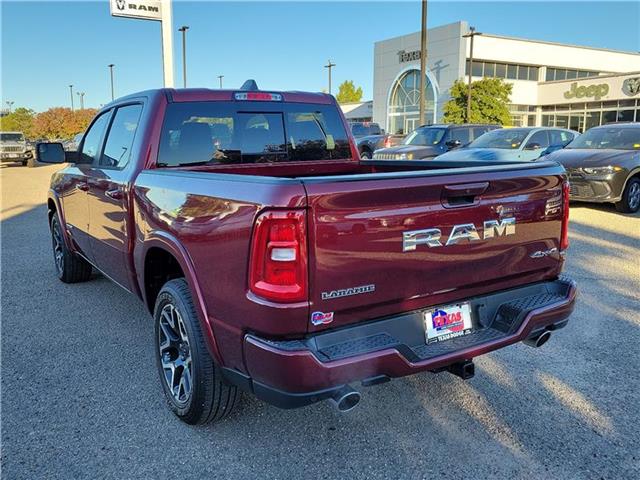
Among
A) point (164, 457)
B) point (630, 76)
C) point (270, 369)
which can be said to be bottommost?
point (164, 457)

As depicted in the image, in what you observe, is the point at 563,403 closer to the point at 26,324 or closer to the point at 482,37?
the point at 26,324

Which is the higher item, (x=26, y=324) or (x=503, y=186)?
(x=503, y=186)

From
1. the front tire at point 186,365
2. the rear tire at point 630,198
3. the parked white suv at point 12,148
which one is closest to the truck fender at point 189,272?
the front tire at point 186,365

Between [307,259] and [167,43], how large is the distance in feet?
43.1

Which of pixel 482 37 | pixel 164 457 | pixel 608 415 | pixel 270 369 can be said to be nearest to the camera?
pixel 270 369

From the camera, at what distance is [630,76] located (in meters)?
43.9

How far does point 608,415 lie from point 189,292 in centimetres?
255

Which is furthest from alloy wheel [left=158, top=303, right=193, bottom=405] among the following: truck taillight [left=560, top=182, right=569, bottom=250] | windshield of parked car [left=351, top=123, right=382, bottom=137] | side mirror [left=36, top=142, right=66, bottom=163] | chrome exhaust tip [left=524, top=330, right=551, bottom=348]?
windshield of parked car [left=351, top=123, right=382, bottom=137]

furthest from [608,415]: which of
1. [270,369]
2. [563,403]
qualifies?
[270,369]

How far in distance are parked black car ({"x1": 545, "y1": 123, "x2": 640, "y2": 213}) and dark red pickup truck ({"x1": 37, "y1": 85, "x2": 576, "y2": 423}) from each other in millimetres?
7132

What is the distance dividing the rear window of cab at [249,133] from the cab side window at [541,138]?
29.5 feet

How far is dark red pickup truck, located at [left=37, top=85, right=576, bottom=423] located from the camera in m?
2.33

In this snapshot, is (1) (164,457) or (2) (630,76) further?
(2) (630,76)

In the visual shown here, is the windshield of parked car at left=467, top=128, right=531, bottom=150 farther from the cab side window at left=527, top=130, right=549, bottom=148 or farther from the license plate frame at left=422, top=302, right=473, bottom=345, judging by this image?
the license plate frame at left=422, top=302, right=473, bottom=345
